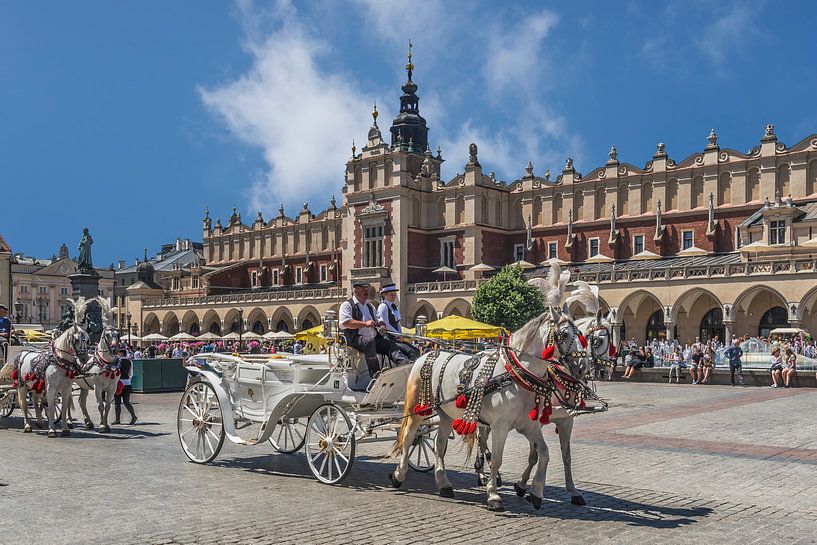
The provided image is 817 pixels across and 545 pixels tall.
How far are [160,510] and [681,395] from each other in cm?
1886

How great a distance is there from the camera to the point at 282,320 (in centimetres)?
6488

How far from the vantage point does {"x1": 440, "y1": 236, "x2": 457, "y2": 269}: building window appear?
5741 cm

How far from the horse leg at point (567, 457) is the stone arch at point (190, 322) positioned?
64228 mm

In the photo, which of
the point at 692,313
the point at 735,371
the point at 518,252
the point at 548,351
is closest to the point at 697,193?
the point at 692,313

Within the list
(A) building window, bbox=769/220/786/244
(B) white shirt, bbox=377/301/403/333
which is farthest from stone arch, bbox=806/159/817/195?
(B) white shirt, bbox=377/301/403/333

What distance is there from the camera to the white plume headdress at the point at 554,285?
8134 millimetres

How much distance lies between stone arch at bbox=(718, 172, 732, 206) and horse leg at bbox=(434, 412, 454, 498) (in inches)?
1695

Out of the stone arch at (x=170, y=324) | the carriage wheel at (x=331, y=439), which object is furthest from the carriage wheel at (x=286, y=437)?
the stone arch at (x=170, y=324)

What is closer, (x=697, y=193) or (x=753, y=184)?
(x=753, y=184)

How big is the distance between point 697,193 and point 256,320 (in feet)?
116

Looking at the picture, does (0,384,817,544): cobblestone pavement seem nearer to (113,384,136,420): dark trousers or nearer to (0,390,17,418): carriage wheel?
(0,390,17,418): carriage wheel

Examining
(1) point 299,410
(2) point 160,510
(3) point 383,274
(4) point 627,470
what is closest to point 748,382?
(4) point 627,470

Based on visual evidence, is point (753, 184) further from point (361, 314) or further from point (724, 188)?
point (361, 314)

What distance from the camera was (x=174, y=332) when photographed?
2936 inches
